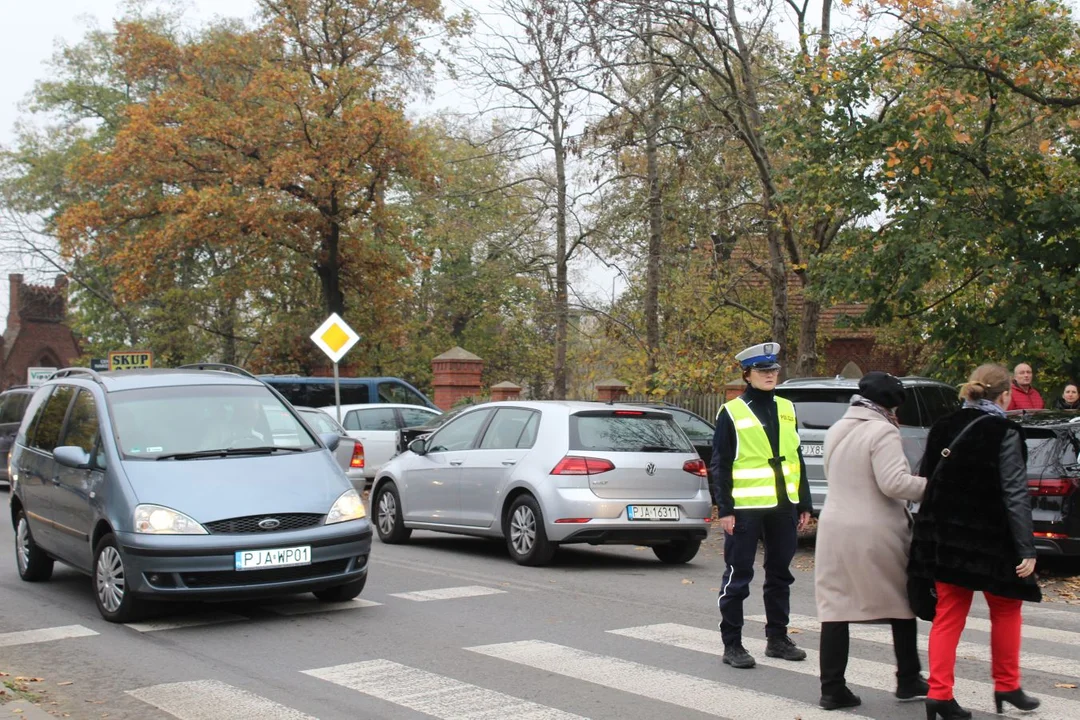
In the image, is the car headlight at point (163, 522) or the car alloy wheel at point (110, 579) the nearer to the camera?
the car headlight at point (163, 522)

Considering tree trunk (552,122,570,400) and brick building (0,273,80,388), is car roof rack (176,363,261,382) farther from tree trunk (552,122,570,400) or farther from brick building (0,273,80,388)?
brick building (0,273,80,388)

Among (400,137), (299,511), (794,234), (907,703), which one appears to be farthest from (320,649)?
(400,137)

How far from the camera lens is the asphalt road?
6379 millimetres

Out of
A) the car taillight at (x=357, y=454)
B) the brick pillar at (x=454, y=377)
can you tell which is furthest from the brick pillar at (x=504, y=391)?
Answer: the car taillight at (x=357, y=454)

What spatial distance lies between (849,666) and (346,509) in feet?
12.1

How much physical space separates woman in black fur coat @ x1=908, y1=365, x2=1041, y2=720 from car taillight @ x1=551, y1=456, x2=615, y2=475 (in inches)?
225

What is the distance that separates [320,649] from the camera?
786cm

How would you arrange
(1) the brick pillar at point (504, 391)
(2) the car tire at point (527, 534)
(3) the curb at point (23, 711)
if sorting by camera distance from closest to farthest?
(3) the curb at point (23, 711)
(2) the car tire at point (527, 534)
(1) the brick pillar at point (504, 391)

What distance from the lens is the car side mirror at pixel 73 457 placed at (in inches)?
358

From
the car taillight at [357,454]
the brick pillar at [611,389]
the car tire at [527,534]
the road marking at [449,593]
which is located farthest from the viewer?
the brick pillar at [611,389]

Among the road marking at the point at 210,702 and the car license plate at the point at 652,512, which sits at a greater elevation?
the car license plate at the point at 652,512

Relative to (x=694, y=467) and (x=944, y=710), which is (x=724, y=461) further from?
(x=694, y=467)

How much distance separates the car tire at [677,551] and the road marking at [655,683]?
15.1 feet

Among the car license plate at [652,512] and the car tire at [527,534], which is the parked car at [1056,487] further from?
the car tire at [527,534]
